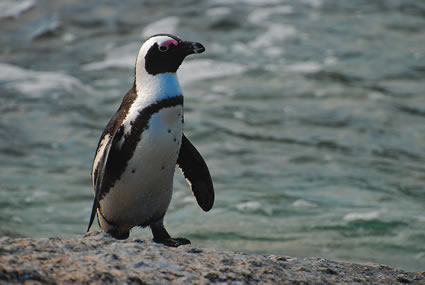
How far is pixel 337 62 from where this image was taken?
12.1 metres

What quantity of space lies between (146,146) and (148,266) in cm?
92

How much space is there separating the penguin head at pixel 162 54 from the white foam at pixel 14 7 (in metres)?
11.3

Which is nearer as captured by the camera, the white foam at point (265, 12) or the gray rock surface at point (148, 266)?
the gray rock surface at point (148, 266)

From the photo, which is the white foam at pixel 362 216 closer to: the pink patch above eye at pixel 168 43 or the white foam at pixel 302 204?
the white foam at pixel 302 204

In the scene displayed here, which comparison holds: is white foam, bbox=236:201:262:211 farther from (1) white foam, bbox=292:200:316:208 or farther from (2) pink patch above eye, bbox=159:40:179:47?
(2) pink patch above eye, bbox=159:40:179:47

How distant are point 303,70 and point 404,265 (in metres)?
6.09

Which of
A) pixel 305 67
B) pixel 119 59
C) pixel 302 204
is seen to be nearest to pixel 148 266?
pixel 302 204

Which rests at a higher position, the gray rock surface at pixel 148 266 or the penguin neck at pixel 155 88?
the penguin neck at pixel 155 88

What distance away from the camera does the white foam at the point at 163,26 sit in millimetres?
A: 13263

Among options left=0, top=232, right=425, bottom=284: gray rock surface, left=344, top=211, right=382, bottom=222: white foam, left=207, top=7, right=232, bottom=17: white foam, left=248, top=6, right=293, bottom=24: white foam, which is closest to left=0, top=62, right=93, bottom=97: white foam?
left=207, top=7, right=232, bottom=17: white foam

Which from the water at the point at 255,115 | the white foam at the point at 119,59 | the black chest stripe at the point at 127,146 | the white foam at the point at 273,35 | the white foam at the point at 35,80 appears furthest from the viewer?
the white foam at the point at 273,35

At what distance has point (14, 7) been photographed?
48.7 feet

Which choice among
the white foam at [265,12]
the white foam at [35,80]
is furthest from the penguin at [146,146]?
the white foam at [265,12]

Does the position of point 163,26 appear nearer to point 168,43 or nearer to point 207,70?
point 207,70
